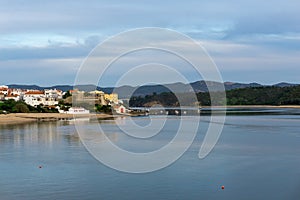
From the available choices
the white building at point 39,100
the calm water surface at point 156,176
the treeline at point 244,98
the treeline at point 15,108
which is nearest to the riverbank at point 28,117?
the treeline at point 15,108

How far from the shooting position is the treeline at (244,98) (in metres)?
76.2

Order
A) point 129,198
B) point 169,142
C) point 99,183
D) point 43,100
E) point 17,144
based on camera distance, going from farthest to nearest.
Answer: point 43,100 → point 169,142 → point 17,144 → point 99,183 → point 129,198

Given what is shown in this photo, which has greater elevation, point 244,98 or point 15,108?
point 244,98

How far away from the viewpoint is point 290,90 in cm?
7756

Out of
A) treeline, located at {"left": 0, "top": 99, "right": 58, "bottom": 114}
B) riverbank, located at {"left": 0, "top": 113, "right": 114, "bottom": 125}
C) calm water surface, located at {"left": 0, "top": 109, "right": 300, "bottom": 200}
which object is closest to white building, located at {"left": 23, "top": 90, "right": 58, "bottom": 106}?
treeline, located at {"left": 0, "top": 99, "right": 58, "bottom": 114}

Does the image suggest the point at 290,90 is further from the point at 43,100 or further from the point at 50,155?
the point at 50,155

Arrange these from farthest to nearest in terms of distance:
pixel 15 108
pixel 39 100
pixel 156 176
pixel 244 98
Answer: pixel 244 98 < pixel 39 100 < pixel 15 108 < pixel 156 176

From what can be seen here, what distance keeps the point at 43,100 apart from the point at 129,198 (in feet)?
141

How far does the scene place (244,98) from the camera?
81562 mm

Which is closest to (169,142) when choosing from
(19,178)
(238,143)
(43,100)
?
(238,143)

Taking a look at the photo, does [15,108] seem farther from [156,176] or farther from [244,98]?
[244,98]

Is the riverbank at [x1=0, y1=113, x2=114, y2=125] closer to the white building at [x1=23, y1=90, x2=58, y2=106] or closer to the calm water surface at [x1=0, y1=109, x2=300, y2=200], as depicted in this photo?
the white building at [x1=23, y1=90, x2=58, y2=106]

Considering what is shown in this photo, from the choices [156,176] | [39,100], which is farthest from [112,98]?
[156,176]

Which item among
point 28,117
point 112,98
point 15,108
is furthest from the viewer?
point 112,98
